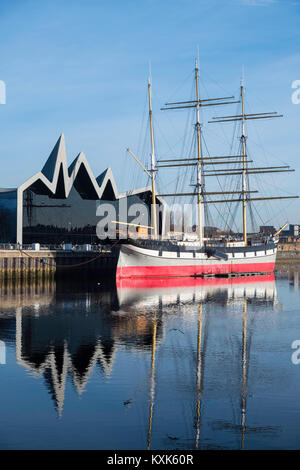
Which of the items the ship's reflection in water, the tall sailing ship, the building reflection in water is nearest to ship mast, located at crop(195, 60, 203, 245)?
the tall sailing ship

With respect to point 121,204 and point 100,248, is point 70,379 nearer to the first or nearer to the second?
point 100,248

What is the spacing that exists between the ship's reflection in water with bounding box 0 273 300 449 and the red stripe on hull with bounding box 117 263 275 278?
24.3 metres

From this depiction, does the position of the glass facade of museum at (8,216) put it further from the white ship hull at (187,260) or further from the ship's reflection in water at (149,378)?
the ship's reflection in water at (149,378)

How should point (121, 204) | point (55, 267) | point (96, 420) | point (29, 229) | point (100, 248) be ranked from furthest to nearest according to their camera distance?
point (121, 204) → point (100, 248) → point (29, 229) → point (55, 267) → point (96, 420)

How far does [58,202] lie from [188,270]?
720 inches

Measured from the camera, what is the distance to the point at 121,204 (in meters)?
78.6

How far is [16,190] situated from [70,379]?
48213mm

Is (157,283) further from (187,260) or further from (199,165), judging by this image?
(199,165)

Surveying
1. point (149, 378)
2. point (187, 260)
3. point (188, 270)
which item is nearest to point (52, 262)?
point (187, 260)

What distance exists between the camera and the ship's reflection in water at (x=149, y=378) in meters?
11.8

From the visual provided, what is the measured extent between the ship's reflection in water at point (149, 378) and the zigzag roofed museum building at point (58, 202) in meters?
31.5
